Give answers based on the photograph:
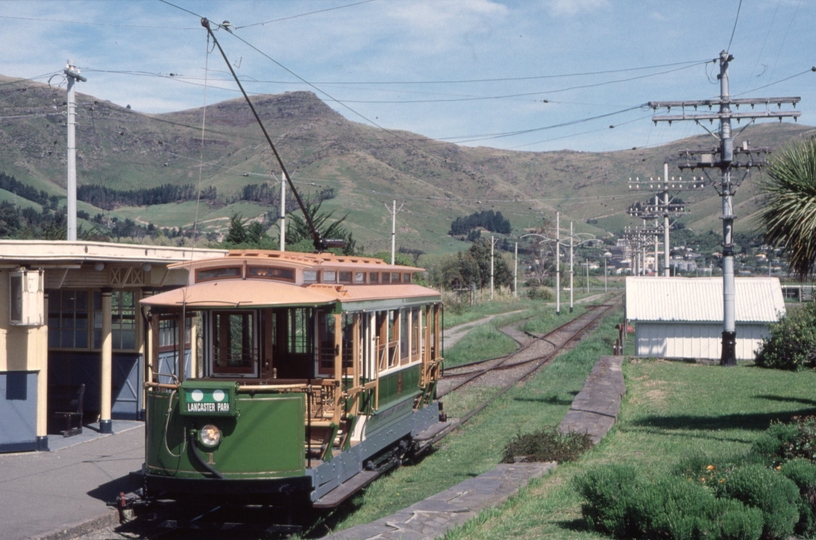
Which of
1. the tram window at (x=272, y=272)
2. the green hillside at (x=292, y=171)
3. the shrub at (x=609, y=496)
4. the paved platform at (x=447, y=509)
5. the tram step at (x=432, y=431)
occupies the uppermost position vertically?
the green hillside at (x=292, y=171)

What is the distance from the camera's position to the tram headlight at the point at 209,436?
9.38m

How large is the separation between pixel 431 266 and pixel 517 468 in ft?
229

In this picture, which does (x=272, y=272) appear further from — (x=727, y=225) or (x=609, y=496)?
(x=727, y=225)

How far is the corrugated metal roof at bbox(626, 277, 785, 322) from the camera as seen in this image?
32.3 metres

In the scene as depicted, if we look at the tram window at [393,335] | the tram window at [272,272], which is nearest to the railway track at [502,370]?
the tram window at [393,335]

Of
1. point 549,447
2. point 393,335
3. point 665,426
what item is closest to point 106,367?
point 393,335

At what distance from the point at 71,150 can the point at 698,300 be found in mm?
24009

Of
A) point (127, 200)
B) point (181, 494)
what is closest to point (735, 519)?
point (181, 494)

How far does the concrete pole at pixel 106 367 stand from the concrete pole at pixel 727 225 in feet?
62.8

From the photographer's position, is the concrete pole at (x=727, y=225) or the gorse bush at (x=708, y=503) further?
the concrete pole at (x=727, y=225)

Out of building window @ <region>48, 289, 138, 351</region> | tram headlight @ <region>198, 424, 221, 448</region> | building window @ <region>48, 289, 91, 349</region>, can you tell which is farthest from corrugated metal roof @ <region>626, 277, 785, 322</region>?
tram headlight @ <region>198, 424, 221, 448</region>

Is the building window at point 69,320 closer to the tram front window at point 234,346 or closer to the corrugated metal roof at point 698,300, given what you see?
the tram front window at point 234,346

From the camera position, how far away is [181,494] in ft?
32.0

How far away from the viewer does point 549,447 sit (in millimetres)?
12156
